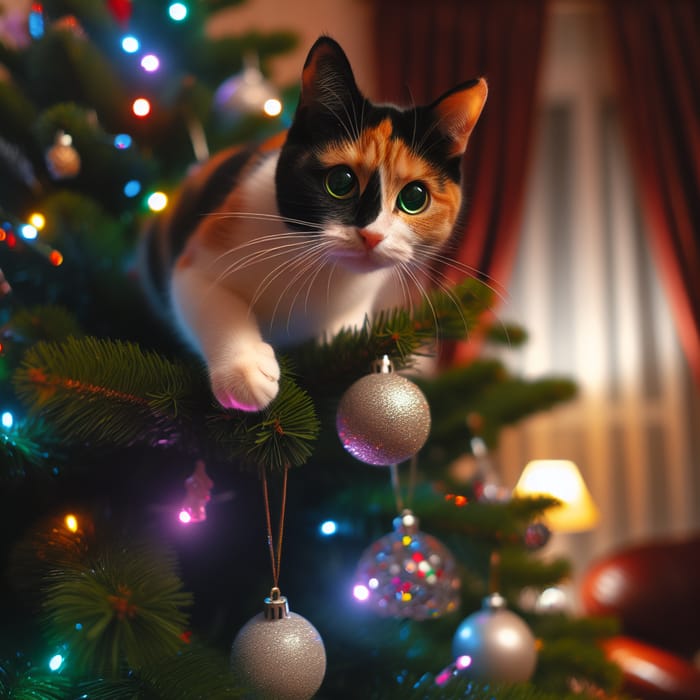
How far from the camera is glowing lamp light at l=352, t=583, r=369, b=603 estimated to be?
533 millimetres

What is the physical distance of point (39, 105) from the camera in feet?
2.59

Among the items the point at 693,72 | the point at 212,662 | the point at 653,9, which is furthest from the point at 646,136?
the point at 212,662

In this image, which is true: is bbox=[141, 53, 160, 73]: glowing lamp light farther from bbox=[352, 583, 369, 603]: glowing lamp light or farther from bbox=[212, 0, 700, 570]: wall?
bbox=[212, 0, 700, 570]: wall


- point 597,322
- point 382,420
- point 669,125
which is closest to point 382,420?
point 382,420

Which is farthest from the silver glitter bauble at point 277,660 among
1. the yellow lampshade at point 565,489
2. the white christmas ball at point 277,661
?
the yellow lampshade at point 565,489

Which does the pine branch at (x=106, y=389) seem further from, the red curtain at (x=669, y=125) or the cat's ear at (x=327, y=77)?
the red curtain at (x=669, y=125)

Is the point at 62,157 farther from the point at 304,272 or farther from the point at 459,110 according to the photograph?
the point at 459,110

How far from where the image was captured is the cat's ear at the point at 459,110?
→ 52cm

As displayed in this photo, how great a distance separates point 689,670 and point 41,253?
128cm

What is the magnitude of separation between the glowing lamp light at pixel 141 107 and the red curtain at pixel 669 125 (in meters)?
1.81

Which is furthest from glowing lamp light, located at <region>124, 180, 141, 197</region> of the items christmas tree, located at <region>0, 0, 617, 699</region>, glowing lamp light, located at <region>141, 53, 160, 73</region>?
glowing lamp light, located at <region>141, 53, 160, 73</region>

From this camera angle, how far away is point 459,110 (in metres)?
0.54

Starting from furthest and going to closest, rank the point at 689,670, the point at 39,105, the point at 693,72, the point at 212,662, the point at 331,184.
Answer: the point at 693,72 → the point at 689,670 → the point at 39,105 → the point at 331,184 → the point at 212,662

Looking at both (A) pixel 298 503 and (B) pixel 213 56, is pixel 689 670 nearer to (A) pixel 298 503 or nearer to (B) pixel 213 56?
(A) pixel 298 503
